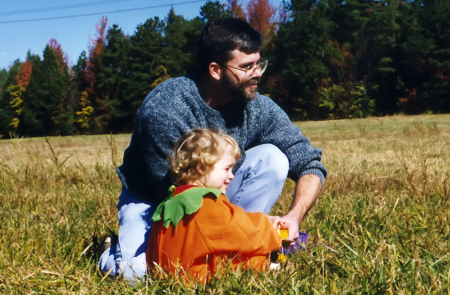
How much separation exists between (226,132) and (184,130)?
0.33m

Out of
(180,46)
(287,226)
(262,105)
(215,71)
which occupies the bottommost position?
(287,226)

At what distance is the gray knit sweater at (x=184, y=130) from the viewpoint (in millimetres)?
2805

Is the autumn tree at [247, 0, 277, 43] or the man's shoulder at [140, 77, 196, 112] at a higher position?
the autumn tree at [247, 0, 277, 43]

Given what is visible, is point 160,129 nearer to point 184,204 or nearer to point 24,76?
point 184,204

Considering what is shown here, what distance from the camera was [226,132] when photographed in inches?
119

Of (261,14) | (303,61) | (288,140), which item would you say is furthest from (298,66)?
(288,140)

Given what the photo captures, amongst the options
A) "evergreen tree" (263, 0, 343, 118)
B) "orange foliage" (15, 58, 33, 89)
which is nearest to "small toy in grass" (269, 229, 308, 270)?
"evergreen tree" (263, 0, 343, 118)

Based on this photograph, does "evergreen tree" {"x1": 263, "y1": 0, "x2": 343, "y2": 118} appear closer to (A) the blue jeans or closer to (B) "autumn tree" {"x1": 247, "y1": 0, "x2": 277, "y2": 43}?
(B) "autumn tree" {"x1": 247, "y1": 0, "x2": 277, "y2": 43}

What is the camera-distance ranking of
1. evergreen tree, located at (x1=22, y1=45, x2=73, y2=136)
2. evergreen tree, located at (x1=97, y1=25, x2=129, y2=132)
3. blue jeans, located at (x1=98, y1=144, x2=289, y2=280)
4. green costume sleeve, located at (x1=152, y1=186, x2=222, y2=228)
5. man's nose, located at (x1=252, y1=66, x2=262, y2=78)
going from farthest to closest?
1. evergreen tree, located at (x1=22, y1=45, x2=73, y2=136)
2. evergreen tree, located at (x1=97, y1=25, x2=129, y2=132)
3. man's nose, located at (x1=252, y1=66, x2=262, y2=78)
4. blue jeans, located at (x1=98, y1=144, x2=289, y2=280)
5. green costume sleeve, located at (x1=152, y1=186, x2=222, y2=228)

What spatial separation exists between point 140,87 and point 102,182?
3605 centimetres

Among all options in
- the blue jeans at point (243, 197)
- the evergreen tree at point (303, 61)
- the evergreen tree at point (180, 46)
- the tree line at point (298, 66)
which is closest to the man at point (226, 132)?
the blue jeans at point (243, 197)

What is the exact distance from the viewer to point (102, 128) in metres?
41.7

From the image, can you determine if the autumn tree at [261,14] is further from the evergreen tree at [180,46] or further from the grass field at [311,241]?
the grass field at [311,241]

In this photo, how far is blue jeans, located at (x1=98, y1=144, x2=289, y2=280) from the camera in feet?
9.02
